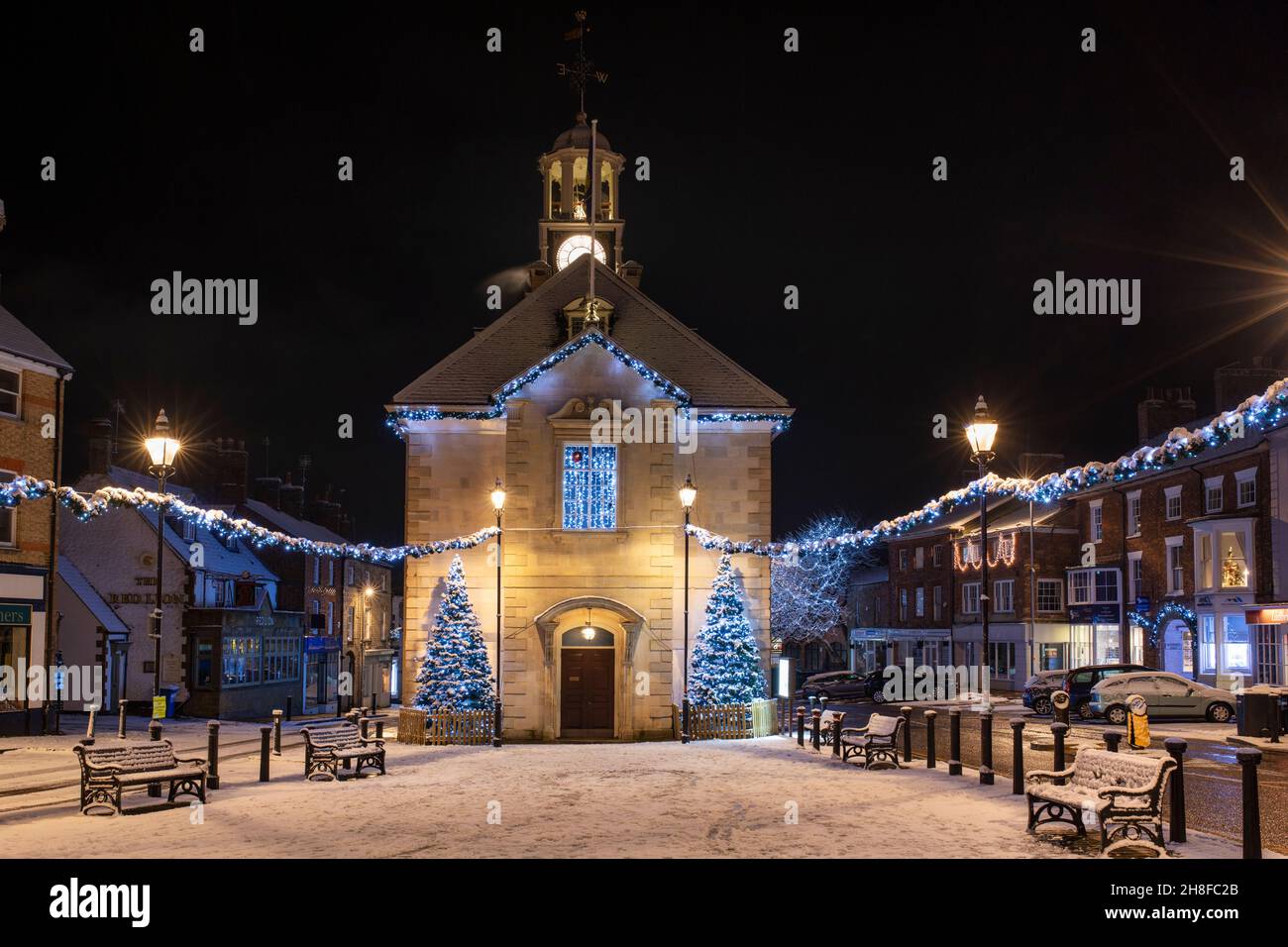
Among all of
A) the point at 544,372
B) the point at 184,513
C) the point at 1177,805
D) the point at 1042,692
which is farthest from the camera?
the point at 1042,692

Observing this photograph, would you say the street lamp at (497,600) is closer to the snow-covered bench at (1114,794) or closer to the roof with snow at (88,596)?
the snow-covered bench at (1114,794)

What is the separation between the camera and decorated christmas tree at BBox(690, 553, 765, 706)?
28891 millimetres

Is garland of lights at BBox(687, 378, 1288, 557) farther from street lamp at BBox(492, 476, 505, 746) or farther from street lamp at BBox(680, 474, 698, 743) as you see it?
street lamp at BBox(492, 476, 505, 746)

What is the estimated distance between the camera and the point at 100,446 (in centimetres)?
4294

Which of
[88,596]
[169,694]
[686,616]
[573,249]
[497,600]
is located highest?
[573,249]

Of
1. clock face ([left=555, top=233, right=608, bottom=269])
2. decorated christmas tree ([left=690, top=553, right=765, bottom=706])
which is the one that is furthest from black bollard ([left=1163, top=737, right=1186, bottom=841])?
clock face ([left=555, top=233, right=608, bottom=269])

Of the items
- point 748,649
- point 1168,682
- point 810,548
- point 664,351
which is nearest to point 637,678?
point 748,649

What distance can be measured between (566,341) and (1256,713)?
19465 mm

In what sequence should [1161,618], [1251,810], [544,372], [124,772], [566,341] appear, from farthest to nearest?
1. [1161,618]
2. [566,341]
3. [544,372]
4. [124,772]
5. [1251,810]

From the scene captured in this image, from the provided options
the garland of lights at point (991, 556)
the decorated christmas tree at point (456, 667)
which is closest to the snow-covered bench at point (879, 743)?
the decorated christmas tree at point (456, 667)

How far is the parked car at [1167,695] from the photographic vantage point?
111ft

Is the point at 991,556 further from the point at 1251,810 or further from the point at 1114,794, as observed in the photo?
the point at 1251,810

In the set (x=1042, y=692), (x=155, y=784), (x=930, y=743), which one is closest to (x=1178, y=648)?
(x=1042, y=692)
